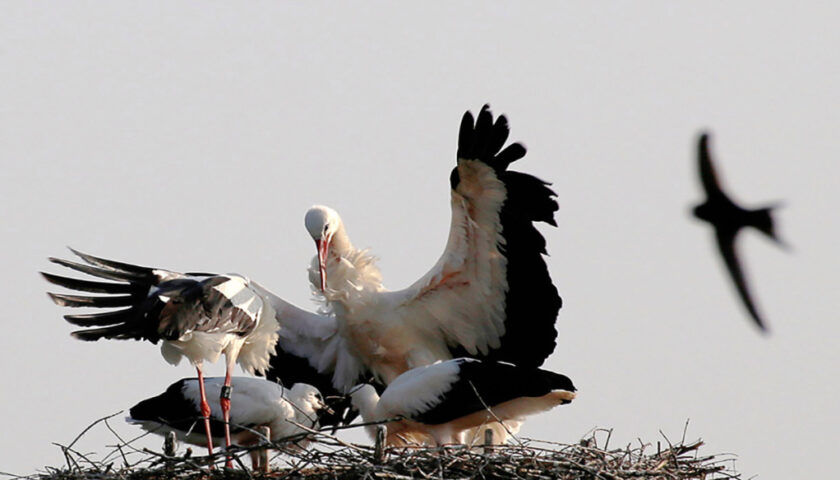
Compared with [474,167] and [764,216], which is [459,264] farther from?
[764,216]

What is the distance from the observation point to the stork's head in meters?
8.56

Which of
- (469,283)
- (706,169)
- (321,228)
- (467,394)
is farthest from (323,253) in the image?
(706,169)

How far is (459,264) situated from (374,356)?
88cm

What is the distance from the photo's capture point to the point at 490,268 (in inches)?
332

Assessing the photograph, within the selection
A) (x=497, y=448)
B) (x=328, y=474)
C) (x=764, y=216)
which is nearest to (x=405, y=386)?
(x=497, y=448)

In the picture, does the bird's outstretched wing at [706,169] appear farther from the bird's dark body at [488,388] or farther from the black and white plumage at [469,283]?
the black and white plumage at [469,283]

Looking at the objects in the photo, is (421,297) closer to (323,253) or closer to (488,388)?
(323,253)

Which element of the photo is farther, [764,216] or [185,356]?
[185,356]

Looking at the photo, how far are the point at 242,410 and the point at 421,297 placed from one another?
136cm

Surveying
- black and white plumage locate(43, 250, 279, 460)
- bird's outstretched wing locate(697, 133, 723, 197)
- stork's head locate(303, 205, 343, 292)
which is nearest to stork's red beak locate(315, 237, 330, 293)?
stork's head locate(303, 205, 343, 292)

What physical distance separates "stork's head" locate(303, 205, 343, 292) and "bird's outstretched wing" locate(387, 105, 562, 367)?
510 mm

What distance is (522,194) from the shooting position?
8047 mm

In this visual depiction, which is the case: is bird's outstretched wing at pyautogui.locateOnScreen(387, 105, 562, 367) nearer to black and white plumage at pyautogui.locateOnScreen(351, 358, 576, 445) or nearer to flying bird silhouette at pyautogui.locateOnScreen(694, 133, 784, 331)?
black and white plumage at pyautogui.locateOnScreen(351, 358, 576, 445)

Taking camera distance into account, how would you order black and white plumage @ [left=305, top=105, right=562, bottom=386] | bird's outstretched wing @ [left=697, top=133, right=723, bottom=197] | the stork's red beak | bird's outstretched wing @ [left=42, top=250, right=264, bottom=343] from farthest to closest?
the stork's red beak, black and white plumage @ [left=305, top=105, right=562, bottom=386], bird's outstretched wing @ [left=42, top=250, right=264, bottom=343], bird's outstretched wing @ [left=697, top=133, right=723, bottom=197]
